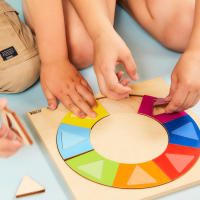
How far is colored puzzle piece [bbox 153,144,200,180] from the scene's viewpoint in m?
0.60

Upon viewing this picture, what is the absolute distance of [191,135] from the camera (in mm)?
698

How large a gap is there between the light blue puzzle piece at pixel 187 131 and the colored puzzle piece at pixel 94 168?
0.85ft

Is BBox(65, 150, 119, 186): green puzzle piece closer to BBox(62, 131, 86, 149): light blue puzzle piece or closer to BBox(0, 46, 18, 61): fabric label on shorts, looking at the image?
BBox(62, 131, 86, 149): light blue puzzle piece

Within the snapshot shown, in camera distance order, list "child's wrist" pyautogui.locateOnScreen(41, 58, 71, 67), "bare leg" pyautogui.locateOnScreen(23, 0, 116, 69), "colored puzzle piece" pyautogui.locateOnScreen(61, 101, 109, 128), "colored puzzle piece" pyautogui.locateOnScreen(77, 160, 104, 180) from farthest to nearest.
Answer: "bare leg" pyautogui.locateOnScreen(23, 0, 116, 69) < "child's wrist" pyautogui.locateOnScreen(41, 58, 71, 67) < "colored puzzle piece" pyautogui.locateOnScreen(61, 101, 109, 128) < "colored puzzle piece" pyautogui.locateOnScreen(77, 160, 104, 180)

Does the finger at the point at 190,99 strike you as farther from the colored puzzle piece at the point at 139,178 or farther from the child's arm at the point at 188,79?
the colored puzzle piece at the point at 139,178

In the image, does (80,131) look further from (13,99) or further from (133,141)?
(13,99)

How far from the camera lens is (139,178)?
591 mm

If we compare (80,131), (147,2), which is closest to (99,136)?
(80,131)

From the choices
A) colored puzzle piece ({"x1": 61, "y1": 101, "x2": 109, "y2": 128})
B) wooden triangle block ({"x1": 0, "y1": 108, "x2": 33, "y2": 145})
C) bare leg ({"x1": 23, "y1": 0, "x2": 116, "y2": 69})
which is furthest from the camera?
bare leg ({"x1": 23, "y1": 0, "x2": 116, "y2": 69})

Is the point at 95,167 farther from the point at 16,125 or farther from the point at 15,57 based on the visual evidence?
the point at 15,57

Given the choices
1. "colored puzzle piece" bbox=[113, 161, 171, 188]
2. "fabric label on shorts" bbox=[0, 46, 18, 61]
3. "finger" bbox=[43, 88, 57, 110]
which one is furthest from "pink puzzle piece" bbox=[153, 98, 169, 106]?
"fabric label on shorts" bbox=[0, 46, 18, 61]

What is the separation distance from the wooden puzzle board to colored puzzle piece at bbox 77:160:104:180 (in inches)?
0.9

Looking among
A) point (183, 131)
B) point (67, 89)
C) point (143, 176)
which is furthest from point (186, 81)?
point (67, 89)

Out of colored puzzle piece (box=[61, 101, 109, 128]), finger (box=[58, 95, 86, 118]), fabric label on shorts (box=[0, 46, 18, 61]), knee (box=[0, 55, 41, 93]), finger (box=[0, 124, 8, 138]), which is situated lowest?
colored puzzle piece (box=[61, 101, 109, 128])
